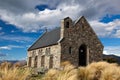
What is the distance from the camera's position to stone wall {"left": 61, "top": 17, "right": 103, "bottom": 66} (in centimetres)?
3719

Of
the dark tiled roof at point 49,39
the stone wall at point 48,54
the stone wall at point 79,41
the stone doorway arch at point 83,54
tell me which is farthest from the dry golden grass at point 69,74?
the dark tiled roof at point 49,39

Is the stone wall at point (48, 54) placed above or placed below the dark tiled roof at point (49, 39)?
below

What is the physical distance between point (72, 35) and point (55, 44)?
2938 millimetres

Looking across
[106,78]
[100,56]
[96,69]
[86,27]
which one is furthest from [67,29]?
[106,78]

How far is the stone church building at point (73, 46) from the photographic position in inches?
1459

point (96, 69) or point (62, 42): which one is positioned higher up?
point (62, 42)

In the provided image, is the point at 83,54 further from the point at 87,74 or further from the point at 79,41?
the point at 87,74

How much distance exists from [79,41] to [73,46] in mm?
1396

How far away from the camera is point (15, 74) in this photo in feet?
26.4

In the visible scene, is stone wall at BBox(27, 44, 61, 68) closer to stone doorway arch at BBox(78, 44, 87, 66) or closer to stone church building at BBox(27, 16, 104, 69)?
stone church building at BBox(27, 16, 104, 69)

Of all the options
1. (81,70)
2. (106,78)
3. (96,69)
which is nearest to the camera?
(106,78)

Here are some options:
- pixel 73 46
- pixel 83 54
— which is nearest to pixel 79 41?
pixel 73 46

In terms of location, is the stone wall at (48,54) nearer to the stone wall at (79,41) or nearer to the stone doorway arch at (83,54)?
the stone wall at (79,41)

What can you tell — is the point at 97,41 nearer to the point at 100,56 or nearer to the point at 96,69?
the point at 100,56
